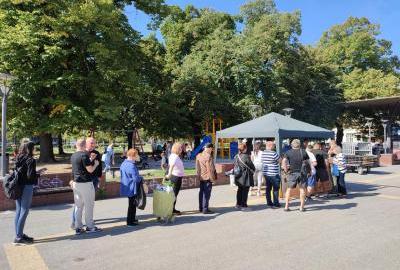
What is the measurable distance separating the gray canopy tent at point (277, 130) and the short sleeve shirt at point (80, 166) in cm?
614

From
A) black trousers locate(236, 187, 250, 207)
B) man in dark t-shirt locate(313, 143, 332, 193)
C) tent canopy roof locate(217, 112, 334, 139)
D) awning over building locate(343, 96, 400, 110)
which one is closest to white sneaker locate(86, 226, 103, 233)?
black trousers locate(236, 187, 250, 207)

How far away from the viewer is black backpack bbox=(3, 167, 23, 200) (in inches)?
259

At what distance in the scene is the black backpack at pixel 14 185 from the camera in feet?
21.6

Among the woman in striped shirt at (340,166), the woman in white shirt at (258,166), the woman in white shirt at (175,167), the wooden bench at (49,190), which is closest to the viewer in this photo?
the woman in white shirt at (175,167)

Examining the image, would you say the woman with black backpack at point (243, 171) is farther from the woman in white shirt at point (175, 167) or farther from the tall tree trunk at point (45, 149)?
the tall tree trunk at point (45, 149)

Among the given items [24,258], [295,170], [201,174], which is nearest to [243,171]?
[201,174]

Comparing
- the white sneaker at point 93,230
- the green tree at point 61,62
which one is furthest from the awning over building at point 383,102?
the white sneaker at point 93,230

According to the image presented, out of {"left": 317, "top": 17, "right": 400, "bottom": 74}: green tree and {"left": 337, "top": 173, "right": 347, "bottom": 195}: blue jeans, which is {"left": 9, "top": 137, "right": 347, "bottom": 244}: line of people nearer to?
{"left": 337, "top": 173, "right": 347, "bottom": 195}: blue jeans

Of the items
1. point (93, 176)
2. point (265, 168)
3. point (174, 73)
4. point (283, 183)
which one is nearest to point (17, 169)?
point (93, 176)

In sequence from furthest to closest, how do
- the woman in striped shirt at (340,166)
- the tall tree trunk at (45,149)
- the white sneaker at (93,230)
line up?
the tall tree trunk at (45,149)
the woman in striped shirt at (340,166)
the white sneaker at (93,230)

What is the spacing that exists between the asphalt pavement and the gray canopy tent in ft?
7.85

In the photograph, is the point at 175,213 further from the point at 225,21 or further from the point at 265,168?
the point at 225,21

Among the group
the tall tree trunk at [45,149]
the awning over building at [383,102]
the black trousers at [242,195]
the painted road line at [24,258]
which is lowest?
the painted road line at [24,258]

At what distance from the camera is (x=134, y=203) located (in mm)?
8039
